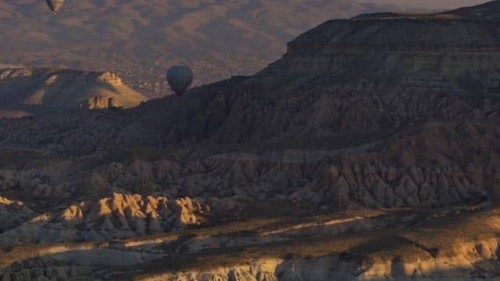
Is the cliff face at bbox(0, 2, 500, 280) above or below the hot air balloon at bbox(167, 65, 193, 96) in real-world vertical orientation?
below

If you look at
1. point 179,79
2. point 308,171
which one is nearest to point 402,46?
point 308,171

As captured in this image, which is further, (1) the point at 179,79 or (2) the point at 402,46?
(1) the point at 179,79

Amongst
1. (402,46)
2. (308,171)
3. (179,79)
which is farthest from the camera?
(179,79)

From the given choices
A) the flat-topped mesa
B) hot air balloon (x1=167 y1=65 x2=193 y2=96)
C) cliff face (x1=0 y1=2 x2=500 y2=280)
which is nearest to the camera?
cliff face (x1=0 y1=2 x2=500 y2=280)

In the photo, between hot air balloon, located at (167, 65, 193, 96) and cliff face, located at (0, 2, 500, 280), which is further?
hot air balloon, located at (167, 65, 193, 96)

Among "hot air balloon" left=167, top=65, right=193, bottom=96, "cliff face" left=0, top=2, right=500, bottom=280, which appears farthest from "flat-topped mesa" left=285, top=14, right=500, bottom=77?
"hot air balloon" left=167, top=65, right=193, bottom=96

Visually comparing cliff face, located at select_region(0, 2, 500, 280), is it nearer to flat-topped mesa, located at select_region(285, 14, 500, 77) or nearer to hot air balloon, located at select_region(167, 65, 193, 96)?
flat-topped mesa, located at select_region(285, 14, 500, 77)

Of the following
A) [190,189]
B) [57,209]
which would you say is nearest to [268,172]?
[190,189]

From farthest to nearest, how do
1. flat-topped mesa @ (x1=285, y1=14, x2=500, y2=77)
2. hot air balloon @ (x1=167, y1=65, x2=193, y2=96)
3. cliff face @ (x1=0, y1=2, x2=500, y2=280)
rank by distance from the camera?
hot air balloon @ (x1=167, y1=65, x2=193, y2=96)
flat-topped mesa @ (x1=285, y1=14, x2=500, y2=77)
cliff face @ (x1=0, y1=2, x2=500, y2=280)

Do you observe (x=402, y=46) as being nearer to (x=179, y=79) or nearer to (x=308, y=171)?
(x=308, y=171)

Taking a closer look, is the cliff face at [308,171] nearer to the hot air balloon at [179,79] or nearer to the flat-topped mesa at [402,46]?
the flat-topped mesa at [402,46]
